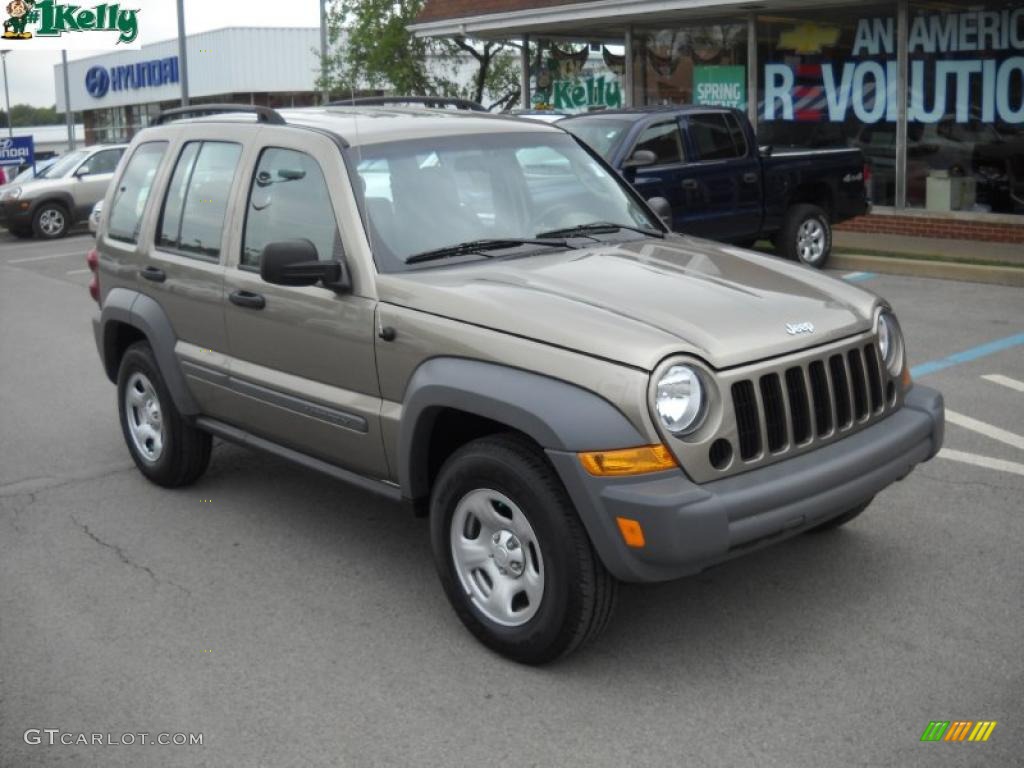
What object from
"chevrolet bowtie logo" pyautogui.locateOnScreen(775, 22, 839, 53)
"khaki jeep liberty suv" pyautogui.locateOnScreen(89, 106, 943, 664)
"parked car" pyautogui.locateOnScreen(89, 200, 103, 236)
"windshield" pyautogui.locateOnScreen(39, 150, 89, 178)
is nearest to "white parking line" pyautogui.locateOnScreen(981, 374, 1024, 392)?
"khaki jeep liberty suv" pyautogui.locateOnScreen(89, 106, 943, 664)

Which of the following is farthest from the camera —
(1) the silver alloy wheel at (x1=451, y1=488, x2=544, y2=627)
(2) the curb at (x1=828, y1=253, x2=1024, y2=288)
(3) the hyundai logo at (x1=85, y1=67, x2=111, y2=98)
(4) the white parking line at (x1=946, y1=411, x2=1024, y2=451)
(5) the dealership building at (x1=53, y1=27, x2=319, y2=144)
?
(3) the hyundai logo at (x1=85, y1=67, x2=111, y2=98)

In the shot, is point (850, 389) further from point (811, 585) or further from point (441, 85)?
point (441, 85)

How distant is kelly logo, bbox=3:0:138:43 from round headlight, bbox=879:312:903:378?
23169 millimetres

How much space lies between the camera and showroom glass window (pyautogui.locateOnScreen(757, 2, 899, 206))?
15.9 metres

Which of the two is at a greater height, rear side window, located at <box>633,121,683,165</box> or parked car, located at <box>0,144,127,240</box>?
rear side window, located at <box>633,121,683,165</box>

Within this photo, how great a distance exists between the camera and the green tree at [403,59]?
2525 centimetres

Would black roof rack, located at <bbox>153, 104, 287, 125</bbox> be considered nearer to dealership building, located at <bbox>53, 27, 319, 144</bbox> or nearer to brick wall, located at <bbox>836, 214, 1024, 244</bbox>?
brick wall, located at <bbox>836, 214, 1024, 244</bbox>

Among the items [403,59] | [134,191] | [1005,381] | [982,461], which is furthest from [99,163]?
[982,461]

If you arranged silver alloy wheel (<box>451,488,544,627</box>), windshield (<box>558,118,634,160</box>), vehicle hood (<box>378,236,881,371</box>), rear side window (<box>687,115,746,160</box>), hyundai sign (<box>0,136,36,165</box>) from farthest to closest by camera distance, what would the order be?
hyundai sign (<box>0,136,36,165</box>)
rear side window (<box>687,115,746,160</box>)
windshield (<box>558,118,634,160</box>)
silver alloy wheel (<box>451,488,544,627</box>)
vehicle hood (<box>378,236,881,371</box>)

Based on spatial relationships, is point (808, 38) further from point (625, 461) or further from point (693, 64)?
point (625, 461)

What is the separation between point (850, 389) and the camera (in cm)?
444

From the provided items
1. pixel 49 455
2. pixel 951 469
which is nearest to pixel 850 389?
pixel 951 469

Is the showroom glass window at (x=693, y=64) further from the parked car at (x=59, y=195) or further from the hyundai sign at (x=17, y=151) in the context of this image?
the hyundai sign at (x=17, y=151)

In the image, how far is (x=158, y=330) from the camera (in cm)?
614
